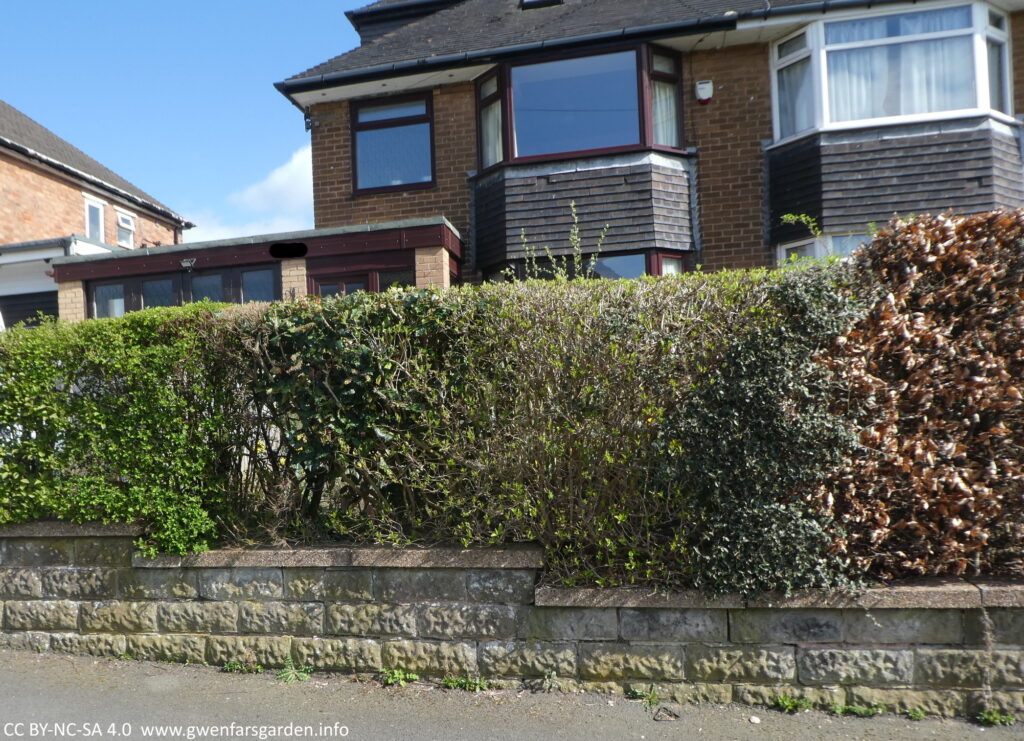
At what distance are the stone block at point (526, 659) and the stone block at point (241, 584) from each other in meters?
1.23

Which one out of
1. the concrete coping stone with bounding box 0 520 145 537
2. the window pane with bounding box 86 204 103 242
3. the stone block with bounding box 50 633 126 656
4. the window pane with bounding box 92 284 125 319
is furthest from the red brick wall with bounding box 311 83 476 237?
the window pane with bounding box 86 204 103 242

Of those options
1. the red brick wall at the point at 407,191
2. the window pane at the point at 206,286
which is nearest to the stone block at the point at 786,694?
the red brick wall at the point at 407,191

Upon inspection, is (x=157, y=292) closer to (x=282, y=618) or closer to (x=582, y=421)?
(x=282, y=618)

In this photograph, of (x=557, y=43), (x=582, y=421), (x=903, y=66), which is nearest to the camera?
(x=582, y=421)

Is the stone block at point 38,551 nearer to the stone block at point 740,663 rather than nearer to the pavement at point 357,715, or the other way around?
the pavement at point 357,715

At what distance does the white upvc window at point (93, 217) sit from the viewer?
20359 millimetres

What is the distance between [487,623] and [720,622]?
1.18m

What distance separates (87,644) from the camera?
4.61 meters

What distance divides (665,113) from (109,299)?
8.54 meters

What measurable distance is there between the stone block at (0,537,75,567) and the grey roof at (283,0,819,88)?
323 inches

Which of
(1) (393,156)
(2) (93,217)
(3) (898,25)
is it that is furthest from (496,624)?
(2) (93,217)

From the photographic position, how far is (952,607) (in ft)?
11.7

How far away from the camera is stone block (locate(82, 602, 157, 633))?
4520 millimetres

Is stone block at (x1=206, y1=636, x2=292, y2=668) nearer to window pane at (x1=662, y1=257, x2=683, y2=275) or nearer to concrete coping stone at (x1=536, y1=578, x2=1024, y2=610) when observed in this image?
concrete coping stone at (x1=536, y1=578, x2=1024, y2=610)
